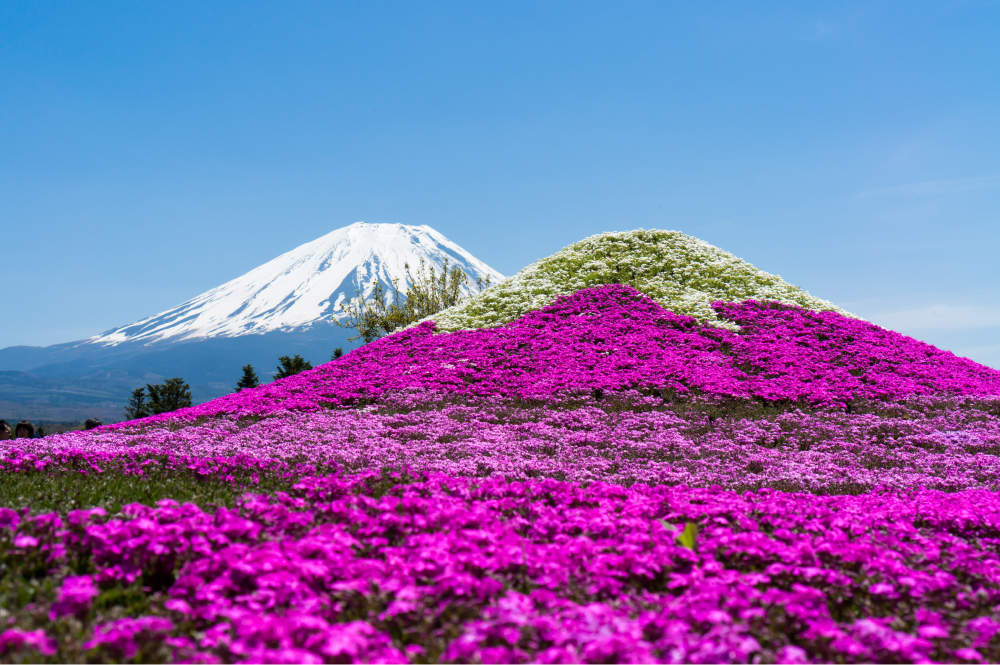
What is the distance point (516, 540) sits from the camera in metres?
5.24

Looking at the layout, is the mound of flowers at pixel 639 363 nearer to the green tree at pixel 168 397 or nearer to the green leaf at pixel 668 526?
the green leaf at pixel 668 526

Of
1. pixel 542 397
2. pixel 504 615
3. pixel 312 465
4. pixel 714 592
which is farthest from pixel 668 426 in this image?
pixel 504 615

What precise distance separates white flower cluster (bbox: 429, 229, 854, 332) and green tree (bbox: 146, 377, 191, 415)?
21.2 meters

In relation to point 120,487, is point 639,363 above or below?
above

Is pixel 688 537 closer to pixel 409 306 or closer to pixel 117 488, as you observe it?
pixel 117 488

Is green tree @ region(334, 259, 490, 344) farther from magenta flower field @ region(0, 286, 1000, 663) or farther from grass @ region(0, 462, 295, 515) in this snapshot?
grass @ region(0, 462, 295, 515)

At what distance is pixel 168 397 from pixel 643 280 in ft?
96.5

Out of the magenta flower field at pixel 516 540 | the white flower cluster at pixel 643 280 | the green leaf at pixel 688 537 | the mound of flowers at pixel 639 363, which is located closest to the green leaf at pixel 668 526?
the magenta flower field at pixel 516 540

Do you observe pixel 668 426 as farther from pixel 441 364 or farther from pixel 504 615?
pixel 504 615

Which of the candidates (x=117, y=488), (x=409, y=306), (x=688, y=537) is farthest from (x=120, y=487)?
(x=409, y=306)

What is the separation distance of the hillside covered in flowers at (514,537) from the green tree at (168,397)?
25.7 meters

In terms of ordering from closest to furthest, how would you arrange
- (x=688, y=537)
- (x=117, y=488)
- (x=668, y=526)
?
(x=688, y=537) < (x=668, y=526) < (x=117, y=488)

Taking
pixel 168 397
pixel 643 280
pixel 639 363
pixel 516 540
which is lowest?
pixel 516 540

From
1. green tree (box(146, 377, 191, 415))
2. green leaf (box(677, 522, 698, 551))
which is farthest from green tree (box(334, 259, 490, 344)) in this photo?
green leaf (box(677, 522, 698, 551))
